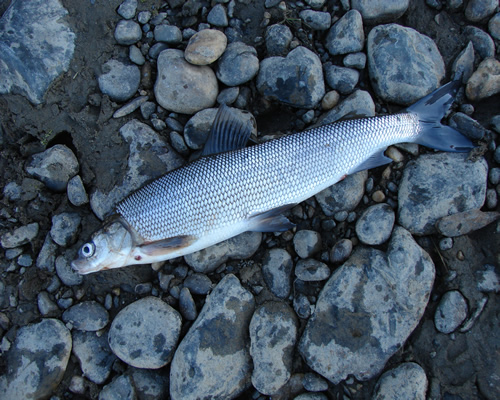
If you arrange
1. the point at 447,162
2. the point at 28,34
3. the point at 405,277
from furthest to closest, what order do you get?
the point at 28,34
the point at 447,162
the point at 405,277

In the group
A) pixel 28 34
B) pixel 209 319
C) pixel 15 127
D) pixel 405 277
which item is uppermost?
pixel 28 34

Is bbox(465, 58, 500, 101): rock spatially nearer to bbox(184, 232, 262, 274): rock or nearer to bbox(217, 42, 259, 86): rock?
bbox(217, 42, 259, 86): rock

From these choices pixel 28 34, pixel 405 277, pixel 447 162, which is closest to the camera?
pixel 405 277

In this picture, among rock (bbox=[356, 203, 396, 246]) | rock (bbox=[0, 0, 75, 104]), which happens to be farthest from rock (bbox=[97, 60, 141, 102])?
rock (bbox=[356, 203, 396, 246])

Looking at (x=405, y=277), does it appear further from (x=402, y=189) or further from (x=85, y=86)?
(x=85, y=86)

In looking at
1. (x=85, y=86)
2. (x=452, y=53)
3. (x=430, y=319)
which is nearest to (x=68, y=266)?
(x=85, y=86)

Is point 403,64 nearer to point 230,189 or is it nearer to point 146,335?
point 230,189

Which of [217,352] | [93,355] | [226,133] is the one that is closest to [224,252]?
[217,352]
